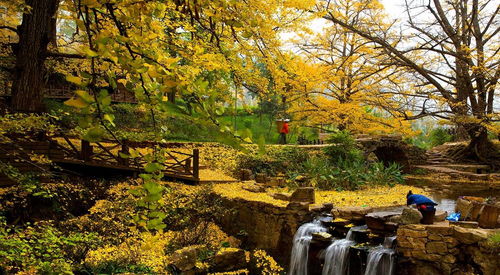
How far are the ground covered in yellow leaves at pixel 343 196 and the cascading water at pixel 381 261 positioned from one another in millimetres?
2812

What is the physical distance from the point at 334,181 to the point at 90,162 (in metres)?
8.46

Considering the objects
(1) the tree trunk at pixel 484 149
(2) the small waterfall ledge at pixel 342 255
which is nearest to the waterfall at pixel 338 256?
(2) the small waterfall ledge at pixel 342 255

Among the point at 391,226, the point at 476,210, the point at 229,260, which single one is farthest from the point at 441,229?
the point at 229,260

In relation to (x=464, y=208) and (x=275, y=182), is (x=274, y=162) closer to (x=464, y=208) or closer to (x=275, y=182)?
(x=275, y=182)

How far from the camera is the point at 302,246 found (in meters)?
8.81

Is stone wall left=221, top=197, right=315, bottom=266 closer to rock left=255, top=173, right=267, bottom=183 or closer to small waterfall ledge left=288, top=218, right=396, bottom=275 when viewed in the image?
small waterfall ledge left=288, top=218, right=396, bottom=275

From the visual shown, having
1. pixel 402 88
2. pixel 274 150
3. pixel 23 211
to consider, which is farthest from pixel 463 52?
pixel 23 211

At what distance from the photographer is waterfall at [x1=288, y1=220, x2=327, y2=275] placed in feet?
28.6

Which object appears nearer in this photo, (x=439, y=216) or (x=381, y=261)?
(x=381, y=261)

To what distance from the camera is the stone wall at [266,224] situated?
934 cm

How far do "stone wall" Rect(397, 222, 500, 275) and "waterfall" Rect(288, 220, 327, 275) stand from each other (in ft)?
7.23

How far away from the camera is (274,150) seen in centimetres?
1619

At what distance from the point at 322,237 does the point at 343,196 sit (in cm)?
373

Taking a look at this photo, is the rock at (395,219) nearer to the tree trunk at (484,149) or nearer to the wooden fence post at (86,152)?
the wooden fence post at (86,152)
